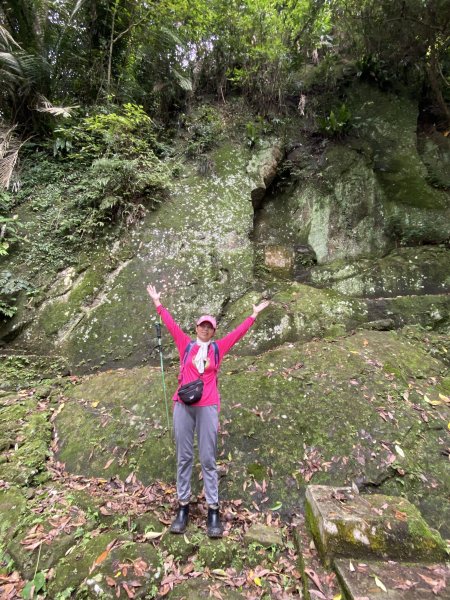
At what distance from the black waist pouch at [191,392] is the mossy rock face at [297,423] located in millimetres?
1512

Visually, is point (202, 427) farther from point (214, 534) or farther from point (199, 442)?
point (214, 534)

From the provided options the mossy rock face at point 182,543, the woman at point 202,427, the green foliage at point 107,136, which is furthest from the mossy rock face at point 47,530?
the green foliage at point 107,136

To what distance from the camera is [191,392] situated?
335 cm

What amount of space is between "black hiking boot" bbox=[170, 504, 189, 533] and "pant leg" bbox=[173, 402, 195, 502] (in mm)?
154

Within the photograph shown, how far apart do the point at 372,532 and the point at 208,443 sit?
170 centimetres

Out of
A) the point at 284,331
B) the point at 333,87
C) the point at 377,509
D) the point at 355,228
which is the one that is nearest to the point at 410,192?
the point at 355,228

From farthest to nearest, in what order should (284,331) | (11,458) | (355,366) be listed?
1. (284,331)
2. (355,366)
3. (11,458)

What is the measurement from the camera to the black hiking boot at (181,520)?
136 inches

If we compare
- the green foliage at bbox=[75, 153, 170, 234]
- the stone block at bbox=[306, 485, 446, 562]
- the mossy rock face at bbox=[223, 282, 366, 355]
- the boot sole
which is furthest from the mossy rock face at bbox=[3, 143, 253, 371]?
the stone block at bbox=[306, 485, 446, 562]

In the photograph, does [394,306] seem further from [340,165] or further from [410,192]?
[340,165]

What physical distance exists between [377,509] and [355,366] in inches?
102

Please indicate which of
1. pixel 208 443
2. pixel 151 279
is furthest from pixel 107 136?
pixel 208 443

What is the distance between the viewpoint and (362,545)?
293 cm

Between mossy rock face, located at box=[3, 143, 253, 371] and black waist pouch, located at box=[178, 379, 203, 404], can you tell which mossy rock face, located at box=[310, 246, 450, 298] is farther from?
black waist pouch, located at box=[178, 379, 203, 404]
